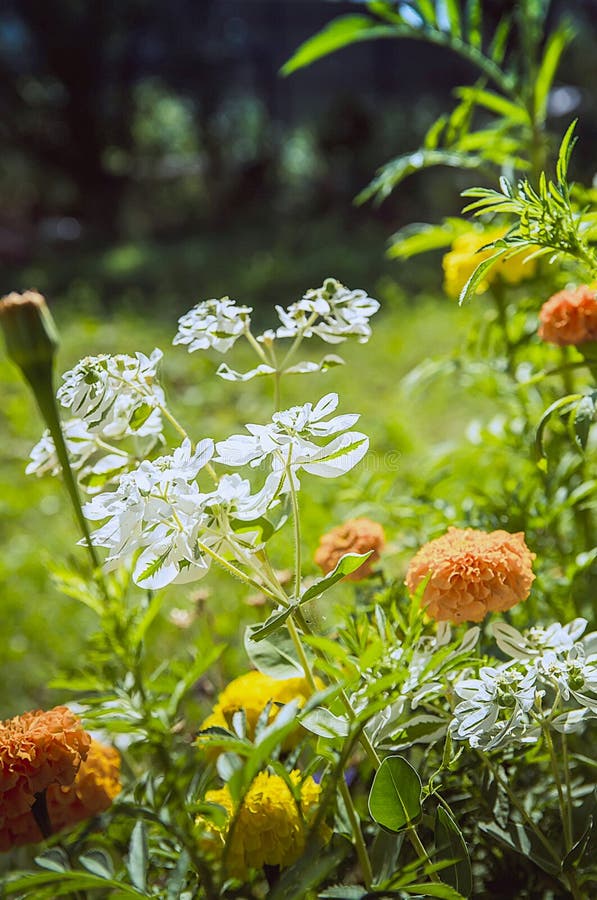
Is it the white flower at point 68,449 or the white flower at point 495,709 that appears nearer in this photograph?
the white flower at point 495,709

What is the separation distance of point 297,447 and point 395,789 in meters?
0.21

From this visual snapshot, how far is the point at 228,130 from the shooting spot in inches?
238

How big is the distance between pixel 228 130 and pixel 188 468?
5.91m

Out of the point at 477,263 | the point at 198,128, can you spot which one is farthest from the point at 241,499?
the point at 198,128

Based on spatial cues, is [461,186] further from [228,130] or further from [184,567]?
[184,567]

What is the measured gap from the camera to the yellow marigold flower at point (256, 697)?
697 mm

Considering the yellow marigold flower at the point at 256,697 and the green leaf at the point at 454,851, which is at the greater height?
the yellow marigold flower at the point at 256,697

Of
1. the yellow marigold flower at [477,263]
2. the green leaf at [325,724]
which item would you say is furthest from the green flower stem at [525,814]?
the yellow marigold flower at [477,263]

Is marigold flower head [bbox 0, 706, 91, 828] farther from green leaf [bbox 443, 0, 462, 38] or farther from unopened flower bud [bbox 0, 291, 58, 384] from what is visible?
green leaf [bbox 443, 0, 462, 38]

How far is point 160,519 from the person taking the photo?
518mm

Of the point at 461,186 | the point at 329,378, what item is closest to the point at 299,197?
the point at 461,186

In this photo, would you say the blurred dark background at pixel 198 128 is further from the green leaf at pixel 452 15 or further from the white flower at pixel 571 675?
the white flower at pixel 571 675

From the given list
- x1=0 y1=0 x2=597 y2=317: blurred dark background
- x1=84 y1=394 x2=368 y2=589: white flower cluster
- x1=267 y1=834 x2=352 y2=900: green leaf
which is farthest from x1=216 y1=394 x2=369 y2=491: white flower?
x1=0 y1=0 x2=597 y2=317: blurred dark background

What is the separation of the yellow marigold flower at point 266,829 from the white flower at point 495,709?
0.37 ft
